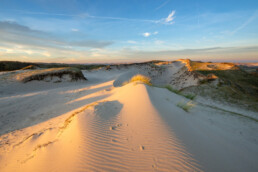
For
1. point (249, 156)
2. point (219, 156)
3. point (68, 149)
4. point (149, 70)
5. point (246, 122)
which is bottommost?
point (246, 122)

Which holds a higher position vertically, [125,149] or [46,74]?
[46,74]

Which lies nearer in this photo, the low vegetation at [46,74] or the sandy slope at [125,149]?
the sandy slope at [125,149]

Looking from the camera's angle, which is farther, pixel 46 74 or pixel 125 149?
pixel 46 74

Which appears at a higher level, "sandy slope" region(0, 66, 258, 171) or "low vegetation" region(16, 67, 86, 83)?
"low vegetation" region(16, 67, 86, 83)

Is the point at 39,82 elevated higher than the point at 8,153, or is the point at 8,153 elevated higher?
the point at 39,82

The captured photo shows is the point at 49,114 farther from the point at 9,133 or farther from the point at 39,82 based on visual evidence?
Result: the point at 39,82

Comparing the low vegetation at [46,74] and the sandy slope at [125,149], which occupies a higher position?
the low vegetation at [46,74]

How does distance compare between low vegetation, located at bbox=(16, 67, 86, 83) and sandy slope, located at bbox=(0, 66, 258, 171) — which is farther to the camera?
low vegetation, located at bbox=(16, 67, 86, 83)

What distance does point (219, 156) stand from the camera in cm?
194

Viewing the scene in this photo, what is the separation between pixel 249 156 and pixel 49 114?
673 centimetres

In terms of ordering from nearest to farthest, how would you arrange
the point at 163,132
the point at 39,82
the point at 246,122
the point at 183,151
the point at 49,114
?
the point at 183,151 → the point at 163,132 → the point at 246,122 → the point at 49,114 → the point at 39,82

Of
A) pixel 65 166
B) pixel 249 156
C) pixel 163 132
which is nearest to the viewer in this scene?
pixel 65 166

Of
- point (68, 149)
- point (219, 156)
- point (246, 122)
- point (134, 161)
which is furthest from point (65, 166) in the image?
point (246, 122)

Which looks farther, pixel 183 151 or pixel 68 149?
pixel 68 149
